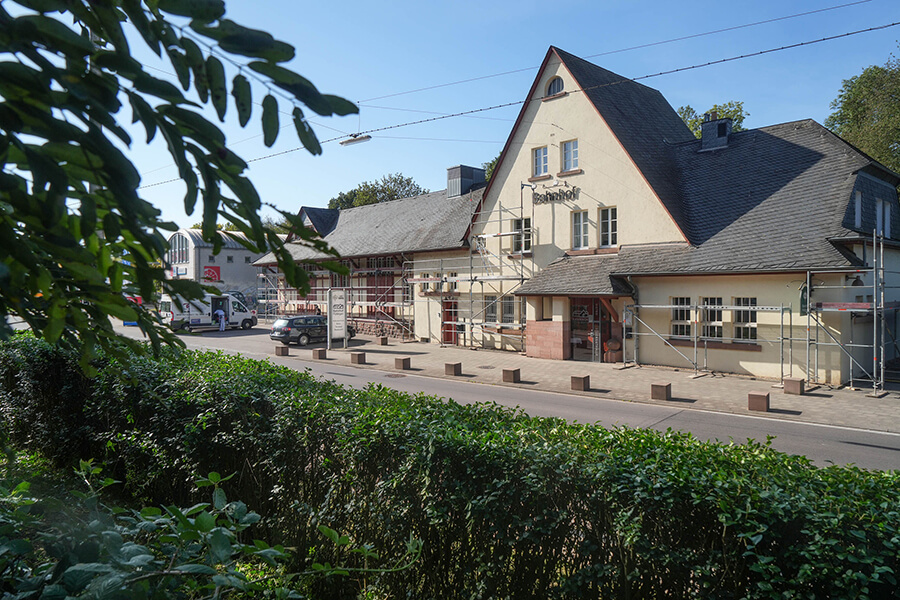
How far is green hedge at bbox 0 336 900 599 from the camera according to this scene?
3.31 meters

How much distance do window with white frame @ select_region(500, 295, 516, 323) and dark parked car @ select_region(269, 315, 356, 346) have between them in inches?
352

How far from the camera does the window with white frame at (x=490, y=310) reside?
30911 mm

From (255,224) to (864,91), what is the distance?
164ft

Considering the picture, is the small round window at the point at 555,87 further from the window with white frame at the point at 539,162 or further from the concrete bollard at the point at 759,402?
the concrete bollard at the point at 759,402

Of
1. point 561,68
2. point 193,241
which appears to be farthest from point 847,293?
point 193,241

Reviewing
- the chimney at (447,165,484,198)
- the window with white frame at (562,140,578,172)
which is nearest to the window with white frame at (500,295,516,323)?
the window with white frame at (562,140,578,172)

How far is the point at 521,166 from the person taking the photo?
29.5m

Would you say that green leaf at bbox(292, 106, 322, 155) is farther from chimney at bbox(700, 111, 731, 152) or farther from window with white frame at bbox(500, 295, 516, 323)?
chimney at bbox(700, 111, 731, 152)

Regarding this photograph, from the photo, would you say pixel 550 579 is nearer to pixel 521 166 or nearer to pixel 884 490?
pixel 884 490

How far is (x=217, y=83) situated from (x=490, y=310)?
29.7 meters

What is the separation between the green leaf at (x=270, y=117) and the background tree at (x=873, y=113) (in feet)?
144

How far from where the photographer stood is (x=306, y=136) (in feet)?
6.26

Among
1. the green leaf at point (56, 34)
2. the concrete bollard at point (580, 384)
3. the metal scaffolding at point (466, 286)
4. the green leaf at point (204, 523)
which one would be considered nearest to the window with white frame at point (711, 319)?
the concrete bollard at point (580, 384)

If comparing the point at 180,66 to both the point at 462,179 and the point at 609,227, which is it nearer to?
the point at 609,227
